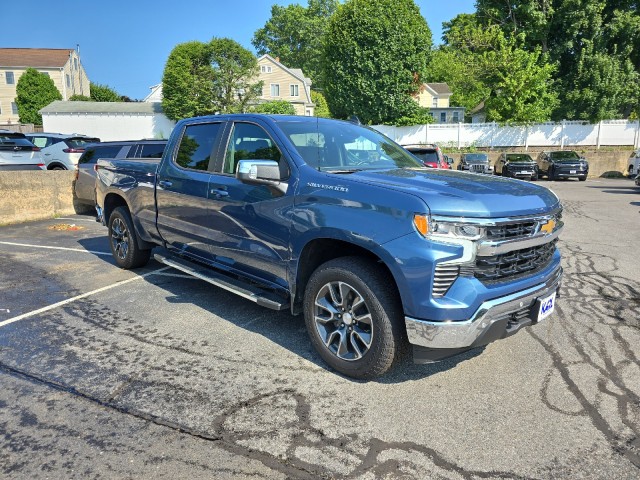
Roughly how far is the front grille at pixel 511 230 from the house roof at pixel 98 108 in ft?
150

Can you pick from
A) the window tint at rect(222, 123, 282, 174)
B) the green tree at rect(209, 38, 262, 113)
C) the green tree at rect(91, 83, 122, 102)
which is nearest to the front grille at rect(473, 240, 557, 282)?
the window tint at rect(222, 123, 282, 174)

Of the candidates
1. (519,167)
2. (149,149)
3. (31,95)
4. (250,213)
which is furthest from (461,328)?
(31,95)

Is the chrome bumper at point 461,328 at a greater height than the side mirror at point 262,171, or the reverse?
the side mirror at point 262,171

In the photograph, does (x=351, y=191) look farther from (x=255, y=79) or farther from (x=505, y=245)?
(x=255, y=79)

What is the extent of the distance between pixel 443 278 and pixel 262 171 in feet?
5.32

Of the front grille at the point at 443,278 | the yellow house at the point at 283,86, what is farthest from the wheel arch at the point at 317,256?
the yellow house at the point at 283,86

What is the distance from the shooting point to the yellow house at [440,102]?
52.5 m

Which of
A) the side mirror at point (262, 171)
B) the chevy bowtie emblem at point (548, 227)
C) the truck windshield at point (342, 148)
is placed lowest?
the chevy bowtie emblem at point (548, 227)

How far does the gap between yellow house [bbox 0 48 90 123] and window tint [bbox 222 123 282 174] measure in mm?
57396

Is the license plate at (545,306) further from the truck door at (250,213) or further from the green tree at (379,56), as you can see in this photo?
the green tree at (379,56)

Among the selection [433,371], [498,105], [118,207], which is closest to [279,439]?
[433,371]

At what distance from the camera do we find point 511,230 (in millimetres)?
3203

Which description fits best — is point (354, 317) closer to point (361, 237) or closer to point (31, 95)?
point (361, 237)

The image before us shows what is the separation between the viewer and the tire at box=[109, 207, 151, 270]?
6.29 meters
